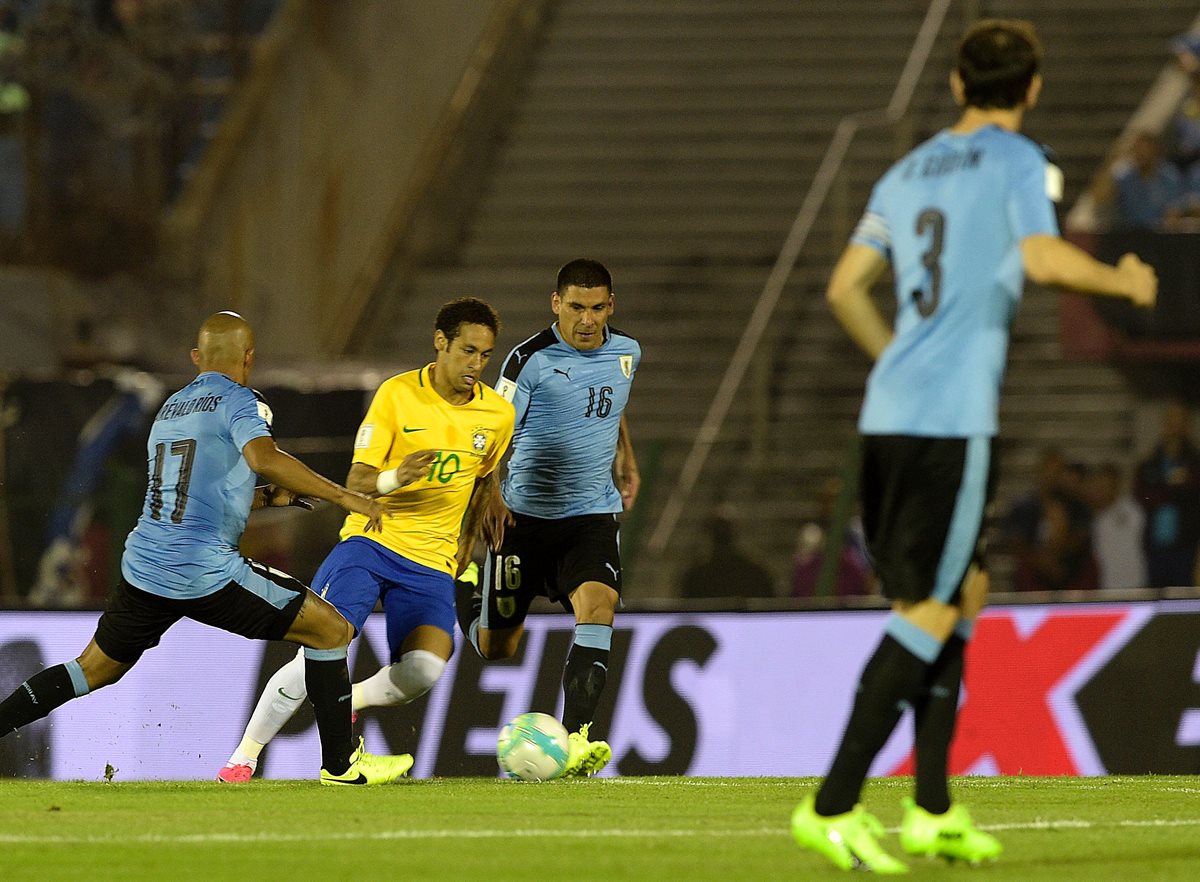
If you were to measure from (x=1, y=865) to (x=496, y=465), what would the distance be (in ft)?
12.0

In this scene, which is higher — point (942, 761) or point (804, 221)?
point (804, 221)

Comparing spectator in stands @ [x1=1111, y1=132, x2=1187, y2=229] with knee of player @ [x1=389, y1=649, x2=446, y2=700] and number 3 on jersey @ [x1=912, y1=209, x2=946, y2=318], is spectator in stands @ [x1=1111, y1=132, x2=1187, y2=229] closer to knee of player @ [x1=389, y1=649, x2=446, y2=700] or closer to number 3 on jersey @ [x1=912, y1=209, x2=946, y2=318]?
knee of player @ [x1=389, y1=649, x2=446, y2=700]

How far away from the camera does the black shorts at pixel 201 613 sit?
9148mm

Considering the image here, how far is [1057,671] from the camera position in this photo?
12.3 meters

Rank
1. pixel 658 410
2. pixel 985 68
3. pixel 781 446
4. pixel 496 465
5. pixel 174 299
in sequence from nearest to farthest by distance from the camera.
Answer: pixel 985 68, pixel 496 465, pixel 781 446, pixel 658 410, pixel 174 299

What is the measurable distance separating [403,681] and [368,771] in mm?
408

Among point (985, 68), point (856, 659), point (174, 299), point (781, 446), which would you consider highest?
point (174, 299)

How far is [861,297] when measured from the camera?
6.86m

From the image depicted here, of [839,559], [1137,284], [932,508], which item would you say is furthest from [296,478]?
[839,559]

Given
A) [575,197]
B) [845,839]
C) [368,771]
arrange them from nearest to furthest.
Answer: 1. [845,839]
2. [368,771]
3. [575,197]

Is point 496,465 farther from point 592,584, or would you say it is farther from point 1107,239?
point 1107,239

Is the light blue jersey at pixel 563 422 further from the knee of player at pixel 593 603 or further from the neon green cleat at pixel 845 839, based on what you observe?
the neon green cleat at pixel 845 839

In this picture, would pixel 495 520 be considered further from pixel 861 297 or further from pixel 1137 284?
pixel 1137 284

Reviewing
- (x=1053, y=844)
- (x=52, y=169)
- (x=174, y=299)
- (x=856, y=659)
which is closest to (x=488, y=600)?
(x=856, y=659)
